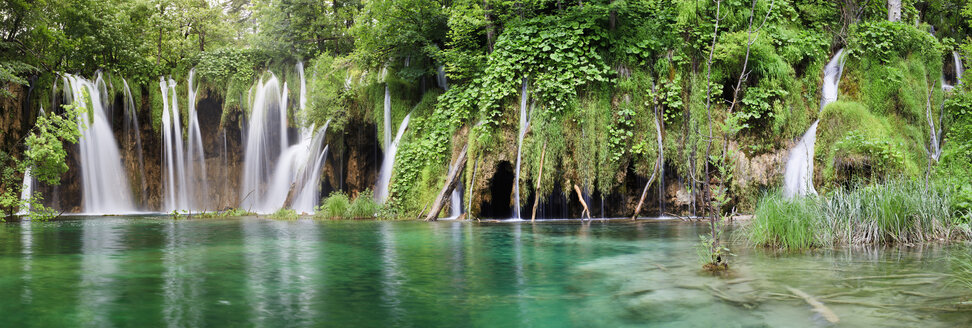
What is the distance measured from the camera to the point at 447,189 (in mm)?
15242

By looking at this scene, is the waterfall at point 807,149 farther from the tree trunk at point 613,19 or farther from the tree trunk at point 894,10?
the tree trunk at point 613,19

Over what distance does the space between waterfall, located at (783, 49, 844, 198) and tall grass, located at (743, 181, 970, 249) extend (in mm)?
4700

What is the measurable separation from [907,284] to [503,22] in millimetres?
12920

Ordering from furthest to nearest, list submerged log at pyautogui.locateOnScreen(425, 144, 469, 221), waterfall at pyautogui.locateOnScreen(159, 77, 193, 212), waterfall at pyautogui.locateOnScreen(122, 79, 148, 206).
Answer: waterfall at pyautogui.locateOnScreen(159, 77, 193, 212) < waterfall at pyautogui.locateOnScreen(122, 79, 148, 206) < submerged log at pyautogui.locateOnScreen(425, 144, 469, 221)

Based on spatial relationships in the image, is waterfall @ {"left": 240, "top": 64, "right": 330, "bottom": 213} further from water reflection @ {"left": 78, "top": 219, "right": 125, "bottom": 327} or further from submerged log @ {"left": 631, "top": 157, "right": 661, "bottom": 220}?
submerged log @ {"left": 631, "top": 157, "right": 661, "bottom": 220}

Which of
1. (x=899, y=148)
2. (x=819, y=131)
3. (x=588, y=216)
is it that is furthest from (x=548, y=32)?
(x=899, y=148)

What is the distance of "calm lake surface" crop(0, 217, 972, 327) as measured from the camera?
452 centimetres

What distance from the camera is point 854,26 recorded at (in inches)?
595

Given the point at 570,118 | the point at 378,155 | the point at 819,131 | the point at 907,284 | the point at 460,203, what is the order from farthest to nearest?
the point at 378,155 → the point at 460,203 → the point at 570,118 → the point at 819,131 → the point at 907,284

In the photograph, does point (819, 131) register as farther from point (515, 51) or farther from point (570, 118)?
point (515, 51)

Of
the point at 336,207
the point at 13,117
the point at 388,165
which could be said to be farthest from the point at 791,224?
the point at 13,117

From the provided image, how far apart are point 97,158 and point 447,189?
1492 cm

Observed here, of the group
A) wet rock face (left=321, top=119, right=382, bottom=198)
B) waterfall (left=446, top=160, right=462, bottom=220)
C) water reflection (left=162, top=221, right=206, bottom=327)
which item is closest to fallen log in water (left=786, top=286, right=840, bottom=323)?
water reflection (left=162, top=221, right=206, bottom=327)

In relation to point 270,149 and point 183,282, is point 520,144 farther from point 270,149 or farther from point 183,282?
point 270,149
